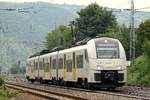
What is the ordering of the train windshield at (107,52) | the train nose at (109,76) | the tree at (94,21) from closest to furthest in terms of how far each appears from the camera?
the train nose at (109,76), the train windshield at (107,52), the tree at (94,21)

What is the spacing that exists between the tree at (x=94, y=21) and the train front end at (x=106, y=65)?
53233mm

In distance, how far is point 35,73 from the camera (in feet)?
199

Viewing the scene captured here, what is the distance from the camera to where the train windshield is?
3488cm

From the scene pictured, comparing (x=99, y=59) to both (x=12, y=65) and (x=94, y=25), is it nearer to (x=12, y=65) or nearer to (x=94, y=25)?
(x=94, y=25)

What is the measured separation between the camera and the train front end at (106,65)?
3420cm

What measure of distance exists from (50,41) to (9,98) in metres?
84.6

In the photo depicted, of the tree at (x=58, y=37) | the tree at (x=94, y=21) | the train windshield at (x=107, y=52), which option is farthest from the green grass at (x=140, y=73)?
the tree at (x=58, y=37)

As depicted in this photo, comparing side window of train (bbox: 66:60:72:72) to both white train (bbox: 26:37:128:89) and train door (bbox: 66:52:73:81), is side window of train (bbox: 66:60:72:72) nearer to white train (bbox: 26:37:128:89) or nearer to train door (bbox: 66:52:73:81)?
train door (bbox: 66:52:73:81)

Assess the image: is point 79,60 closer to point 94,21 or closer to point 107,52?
point 107,52

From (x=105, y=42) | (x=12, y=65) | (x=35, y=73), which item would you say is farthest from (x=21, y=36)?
(x=105, y=42)

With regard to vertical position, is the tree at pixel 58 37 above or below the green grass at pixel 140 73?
above

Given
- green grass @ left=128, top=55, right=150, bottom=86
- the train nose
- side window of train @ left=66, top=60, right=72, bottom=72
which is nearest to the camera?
the train nose

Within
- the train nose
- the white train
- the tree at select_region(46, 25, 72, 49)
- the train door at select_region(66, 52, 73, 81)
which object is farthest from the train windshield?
the tree at select_region(46, 25, 72, 49)

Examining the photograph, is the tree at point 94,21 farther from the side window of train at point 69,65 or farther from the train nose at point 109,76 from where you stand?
the train nose at point 109,76
